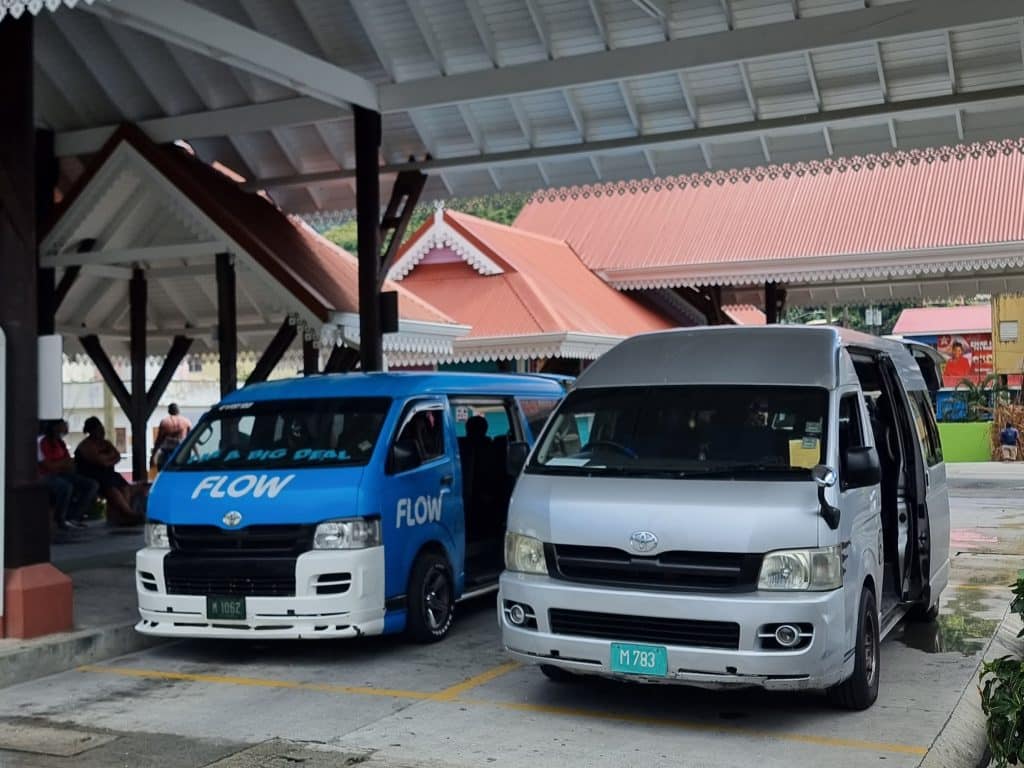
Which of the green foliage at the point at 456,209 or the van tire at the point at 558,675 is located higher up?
the green foliage at the point at 456,209

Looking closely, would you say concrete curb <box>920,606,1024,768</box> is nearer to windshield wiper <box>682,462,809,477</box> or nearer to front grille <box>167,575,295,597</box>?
windshield wiper <box>682,462,809,477</box>

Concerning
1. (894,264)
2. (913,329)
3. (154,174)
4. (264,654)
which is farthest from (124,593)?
(913,329)

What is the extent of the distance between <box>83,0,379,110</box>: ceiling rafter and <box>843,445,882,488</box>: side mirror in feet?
19.8

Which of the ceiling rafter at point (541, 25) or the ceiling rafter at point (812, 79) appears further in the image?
the ceiling rafter at point (812, 79)

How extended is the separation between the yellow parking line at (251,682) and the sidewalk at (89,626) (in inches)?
8.1

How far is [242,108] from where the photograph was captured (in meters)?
13.8

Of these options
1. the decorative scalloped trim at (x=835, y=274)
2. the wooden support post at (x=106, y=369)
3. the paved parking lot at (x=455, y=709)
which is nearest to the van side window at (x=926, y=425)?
the paved parking lot at (x=455, y=709)

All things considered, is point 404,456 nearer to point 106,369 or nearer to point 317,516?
point 317,516

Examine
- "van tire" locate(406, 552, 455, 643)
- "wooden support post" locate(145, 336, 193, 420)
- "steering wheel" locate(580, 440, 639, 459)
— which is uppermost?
"wooden support post" locate(145, 336, 193, 420)

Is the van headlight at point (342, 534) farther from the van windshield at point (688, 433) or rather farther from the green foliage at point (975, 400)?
the green foliage at point (975, 400)

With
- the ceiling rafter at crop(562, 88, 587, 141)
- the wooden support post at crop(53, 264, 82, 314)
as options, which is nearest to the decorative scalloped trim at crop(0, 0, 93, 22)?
the ceiling rafter at crop(562, 88, 587, 141)

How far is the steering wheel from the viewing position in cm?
733

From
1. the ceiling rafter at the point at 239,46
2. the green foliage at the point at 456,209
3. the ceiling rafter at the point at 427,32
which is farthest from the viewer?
the green foliage at the point at 456,209

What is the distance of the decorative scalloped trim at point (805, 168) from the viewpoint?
13.6 metres
